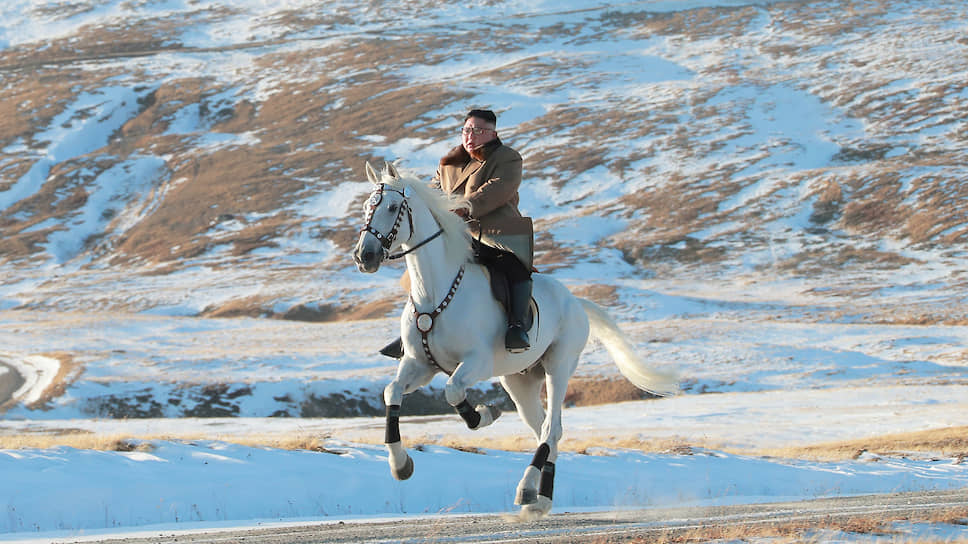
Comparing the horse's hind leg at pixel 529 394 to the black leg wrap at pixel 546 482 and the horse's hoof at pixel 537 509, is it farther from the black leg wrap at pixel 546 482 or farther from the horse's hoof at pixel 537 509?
the horse's hoof at pixel 537 509

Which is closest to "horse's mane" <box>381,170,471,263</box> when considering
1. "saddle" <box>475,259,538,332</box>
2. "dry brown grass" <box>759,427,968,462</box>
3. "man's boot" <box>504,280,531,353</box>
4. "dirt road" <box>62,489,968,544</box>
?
"saddle" <box>475,259,538,332</box>

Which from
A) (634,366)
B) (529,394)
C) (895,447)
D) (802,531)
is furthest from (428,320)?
(895,447)

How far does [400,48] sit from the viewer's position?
5694 inches

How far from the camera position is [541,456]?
1141 centimetres

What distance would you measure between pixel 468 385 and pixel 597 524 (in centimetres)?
323

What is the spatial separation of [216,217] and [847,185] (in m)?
56.8

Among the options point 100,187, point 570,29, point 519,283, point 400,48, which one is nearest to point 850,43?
point 570,29

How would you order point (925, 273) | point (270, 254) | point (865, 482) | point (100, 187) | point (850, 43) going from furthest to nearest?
point (850, 43) < point (100, 187) < point (270, 254) < point (925, 273) < point (865, 482)

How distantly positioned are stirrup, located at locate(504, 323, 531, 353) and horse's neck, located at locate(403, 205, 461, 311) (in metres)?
0.84

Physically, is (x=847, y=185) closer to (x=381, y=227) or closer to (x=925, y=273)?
(x=925, y=273)

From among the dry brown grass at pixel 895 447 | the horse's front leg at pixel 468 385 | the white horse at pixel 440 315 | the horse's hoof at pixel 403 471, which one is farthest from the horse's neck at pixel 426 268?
the dry brown grass at pixel 895 447

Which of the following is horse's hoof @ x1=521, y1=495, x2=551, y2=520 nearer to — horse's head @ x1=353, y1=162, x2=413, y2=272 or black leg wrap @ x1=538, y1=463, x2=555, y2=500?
black leg wrap @ x1=538, y1=463, x2=555, y2=500

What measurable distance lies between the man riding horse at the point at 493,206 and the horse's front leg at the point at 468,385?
865mm

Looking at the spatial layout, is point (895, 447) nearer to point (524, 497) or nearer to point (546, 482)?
point (546, 482)
